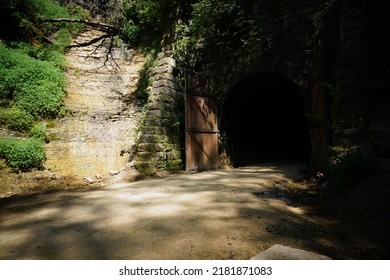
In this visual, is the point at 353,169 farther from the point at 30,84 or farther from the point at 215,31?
the point at 30,84

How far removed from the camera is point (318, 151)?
5965 millimetres

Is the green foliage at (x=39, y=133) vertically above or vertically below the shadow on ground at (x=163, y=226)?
above

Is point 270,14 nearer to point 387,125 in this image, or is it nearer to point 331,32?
point 331,32

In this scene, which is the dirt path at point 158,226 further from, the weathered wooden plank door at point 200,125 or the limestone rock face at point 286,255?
the weathered wooden plank door at point 200,125

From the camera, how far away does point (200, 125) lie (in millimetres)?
7199

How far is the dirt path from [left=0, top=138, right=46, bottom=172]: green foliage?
186 centimetres

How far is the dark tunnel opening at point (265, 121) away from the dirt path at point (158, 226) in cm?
451

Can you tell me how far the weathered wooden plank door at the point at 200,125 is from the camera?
6848 mm

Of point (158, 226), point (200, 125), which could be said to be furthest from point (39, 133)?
→ point (158, 226)

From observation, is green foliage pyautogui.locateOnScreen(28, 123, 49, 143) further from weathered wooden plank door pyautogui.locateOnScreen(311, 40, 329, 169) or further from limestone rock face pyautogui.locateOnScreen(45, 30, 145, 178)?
weathered wooden plank door pyautogui.locateOnScreen(311, 40, 329, 169)

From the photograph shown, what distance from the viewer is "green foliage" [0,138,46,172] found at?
5688 millimetres

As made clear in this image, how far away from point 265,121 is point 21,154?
9.88 meters

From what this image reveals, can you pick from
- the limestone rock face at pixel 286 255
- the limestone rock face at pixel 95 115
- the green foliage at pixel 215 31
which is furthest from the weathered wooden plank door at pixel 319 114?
the limestone rock face at pixel 95 115

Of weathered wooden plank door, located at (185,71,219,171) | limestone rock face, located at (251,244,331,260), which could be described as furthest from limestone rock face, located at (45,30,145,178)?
limestone rock face, located at (251,244,331,260)
